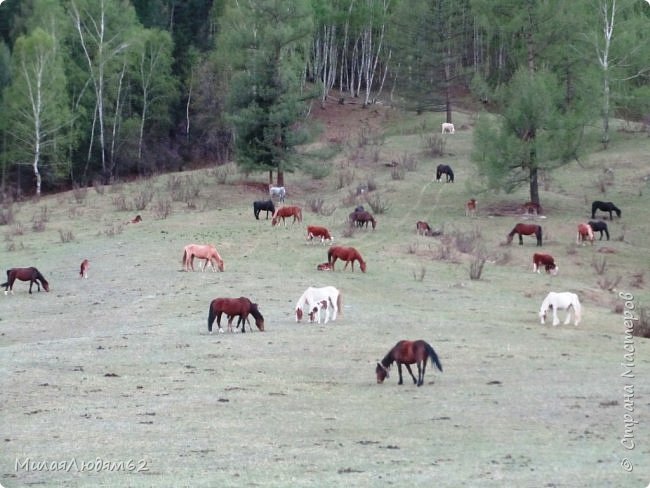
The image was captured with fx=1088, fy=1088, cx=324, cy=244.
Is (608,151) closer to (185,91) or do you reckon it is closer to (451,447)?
(185,91)

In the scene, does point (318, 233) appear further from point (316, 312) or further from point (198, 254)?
point (316, 312)

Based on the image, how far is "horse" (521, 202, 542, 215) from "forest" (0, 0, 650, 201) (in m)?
0.58

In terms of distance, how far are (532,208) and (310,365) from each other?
94.1 feet

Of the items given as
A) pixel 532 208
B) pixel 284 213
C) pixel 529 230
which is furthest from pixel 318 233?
pixel 532 208

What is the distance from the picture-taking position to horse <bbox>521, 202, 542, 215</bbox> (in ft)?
153

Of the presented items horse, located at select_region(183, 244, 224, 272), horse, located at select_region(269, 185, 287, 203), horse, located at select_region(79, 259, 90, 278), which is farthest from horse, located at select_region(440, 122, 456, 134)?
horse, located at select_region(79, 259, 90, 278)

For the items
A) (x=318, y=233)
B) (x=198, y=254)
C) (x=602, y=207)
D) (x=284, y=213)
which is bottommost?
(x=198, y=254)

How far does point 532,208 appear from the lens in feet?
153

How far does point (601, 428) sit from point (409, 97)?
61358mm

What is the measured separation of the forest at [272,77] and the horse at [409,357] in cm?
2942

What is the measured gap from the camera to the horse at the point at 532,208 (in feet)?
153

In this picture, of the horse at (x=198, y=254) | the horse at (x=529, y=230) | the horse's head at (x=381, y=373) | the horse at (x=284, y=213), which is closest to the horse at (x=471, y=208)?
the horse at (x=529, y=230)

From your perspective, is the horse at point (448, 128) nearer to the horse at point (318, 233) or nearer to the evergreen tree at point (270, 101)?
the evergreen tree at point (270, 101)

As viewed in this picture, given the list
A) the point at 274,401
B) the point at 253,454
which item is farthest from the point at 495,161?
the point at 253,454
